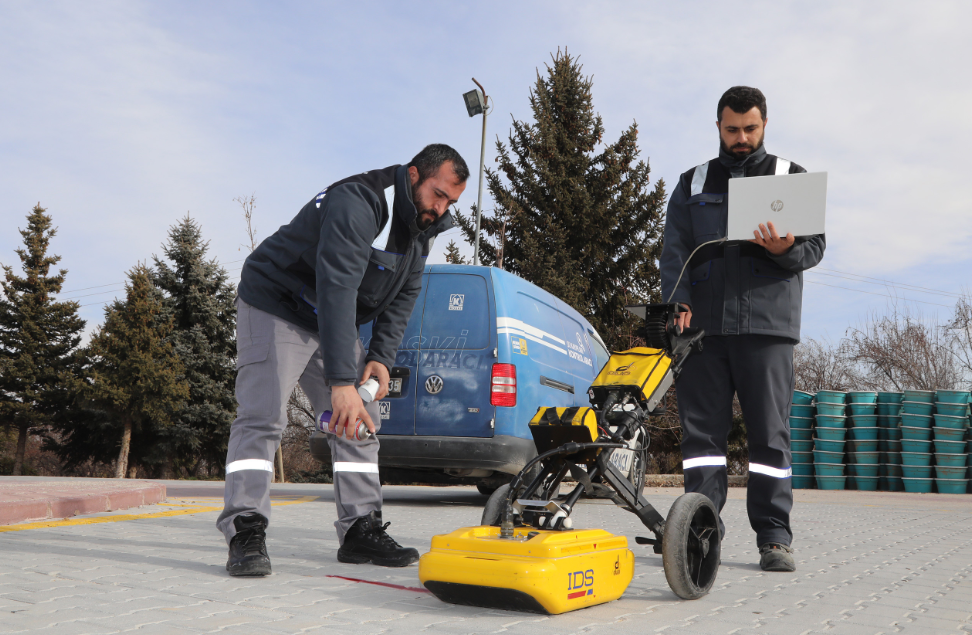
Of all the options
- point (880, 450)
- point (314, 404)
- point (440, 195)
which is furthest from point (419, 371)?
point (880, 450)

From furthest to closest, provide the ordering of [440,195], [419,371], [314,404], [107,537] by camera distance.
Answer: [419,371] → [107,537] → [314,404] → [440,195]

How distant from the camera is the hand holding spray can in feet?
11.0

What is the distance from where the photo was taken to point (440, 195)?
3596 mm

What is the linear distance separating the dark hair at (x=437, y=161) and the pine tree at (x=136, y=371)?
24.0 meters

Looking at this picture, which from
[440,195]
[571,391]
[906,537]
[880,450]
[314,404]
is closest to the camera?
[440,195]

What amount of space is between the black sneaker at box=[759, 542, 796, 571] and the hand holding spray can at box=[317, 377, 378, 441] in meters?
2.00

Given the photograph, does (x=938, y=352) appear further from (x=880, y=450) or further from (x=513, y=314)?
(x=513, y=314)

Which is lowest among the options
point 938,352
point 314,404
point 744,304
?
point 314,404

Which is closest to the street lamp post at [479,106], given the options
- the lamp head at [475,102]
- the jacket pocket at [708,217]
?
the lamp head at [475,102]

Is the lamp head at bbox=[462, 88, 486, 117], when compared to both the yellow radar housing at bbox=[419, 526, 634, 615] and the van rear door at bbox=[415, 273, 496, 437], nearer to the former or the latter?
the van rear door at bbox=[415, 273, 496, 437]

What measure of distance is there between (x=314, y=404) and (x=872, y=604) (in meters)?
2.61

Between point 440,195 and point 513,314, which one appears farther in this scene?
point 513,314

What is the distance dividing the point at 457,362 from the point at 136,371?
21.9 meters

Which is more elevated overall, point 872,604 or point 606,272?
point 606,272
